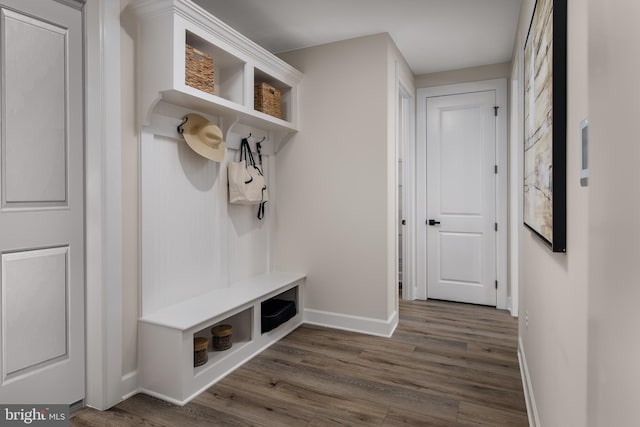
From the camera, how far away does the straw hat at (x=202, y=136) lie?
2477mm

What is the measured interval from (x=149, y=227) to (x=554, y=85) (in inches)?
83.9

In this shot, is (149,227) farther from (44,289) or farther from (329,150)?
(329,150)

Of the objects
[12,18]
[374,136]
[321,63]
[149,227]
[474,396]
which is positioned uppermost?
[321,63]

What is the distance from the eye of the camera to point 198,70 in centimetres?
230

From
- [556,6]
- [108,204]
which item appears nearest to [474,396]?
[556,6]

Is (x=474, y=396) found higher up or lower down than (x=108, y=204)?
lower down

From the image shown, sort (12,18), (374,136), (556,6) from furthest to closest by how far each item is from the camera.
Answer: (374,136)
(12,18)
(556,6)

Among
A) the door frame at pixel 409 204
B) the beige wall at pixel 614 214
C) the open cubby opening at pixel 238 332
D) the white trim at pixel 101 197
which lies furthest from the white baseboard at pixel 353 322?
the beige wall at pixel 614 214

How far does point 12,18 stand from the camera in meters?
1.80

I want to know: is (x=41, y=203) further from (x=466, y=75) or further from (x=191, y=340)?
(x=466, y=75)

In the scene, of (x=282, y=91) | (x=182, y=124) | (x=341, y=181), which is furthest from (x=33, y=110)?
(x=341, y=181)

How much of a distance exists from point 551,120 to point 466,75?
3.12 metres

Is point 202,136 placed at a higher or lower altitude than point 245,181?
higher

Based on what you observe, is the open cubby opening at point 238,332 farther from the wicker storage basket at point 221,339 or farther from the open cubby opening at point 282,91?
the open cubby opening at point 282,91
